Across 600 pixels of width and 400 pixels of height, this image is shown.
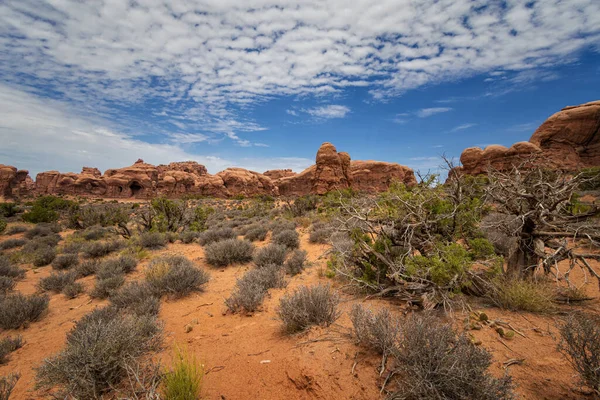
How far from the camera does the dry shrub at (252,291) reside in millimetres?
4203

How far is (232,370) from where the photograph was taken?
2.73 m

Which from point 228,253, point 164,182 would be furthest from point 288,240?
point 164,182

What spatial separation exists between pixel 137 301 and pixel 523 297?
612cm

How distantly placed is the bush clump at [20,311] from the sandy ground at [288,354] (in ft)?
0.57

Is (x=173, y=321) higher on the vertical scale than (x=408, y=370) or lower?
lower

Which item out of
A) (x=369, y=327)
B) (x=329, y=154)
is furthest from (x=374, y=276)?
(x=329, y=154)

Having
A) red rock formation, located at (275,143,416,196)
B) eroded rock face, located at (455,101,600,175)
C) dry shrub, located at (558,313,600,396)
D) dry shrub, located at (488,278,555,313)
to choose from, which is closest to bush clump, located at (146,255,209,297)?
dry shrub, located at (488,278,555,313)

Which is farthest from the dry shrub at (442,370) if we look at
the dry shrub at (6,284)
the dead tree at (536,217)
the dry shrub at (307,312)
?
the dry shrub at (6,284)

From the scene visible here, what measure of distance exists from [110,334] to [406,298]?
3.79 metres

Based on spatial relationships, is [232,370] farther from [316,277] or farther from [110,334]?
[316,277]

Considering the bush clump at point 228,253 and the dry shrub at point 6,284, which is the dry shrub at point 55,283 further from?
the bush clump at point 228,253

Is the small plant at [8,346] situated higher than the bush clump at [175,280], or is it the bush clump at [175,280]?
the bush clump at [175,280]

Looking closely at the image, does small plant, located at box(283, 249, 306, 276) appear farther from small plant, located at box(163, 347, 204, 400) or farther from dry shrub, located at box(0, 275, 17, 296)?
dry shrub, located at box(0, 275, 17, 296)

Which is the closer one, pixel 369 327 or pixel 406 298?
pixel 369 327
